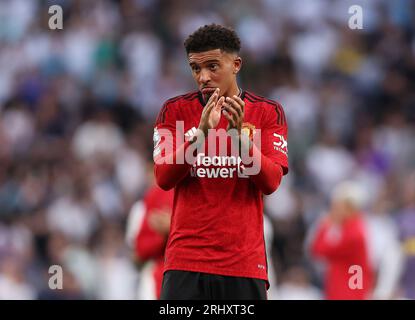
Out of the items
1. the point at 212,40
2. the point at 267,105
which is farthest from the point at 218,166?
the point at 212,40

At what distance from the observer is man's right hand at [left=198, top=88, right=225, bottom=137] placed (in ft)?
18.8

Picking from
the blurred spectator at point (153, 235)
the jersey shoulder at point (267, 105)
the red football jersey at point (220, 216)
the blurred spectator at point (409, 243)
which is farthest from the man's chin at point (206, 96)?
the blurred spectator at point (409, 243)

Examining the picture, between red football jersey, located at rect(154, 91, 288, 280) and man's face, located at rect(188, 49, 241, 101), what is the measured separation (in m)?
0.18

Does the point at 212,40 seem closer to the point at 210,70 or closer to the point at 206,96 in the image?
the point at 210,70

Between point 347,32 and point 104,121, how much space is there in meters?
3.84

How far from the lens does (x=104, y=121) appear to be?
49.0 ft

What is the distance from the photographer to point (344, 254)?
11.4 m

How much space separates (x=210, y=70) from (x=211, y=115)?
1.08 ft

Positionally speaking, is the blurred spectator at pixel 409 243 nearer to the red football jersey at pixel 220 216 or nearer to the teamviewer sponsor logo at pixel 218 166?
the red football jersey at pixel 220 216

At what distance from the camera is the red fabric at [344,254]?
37.0 ft

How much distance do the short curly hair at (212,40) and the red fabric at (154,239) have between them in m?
2.72

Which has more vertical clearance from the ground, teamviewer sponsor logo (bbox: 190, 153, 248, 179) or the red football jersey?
teamviewer sponsor logo (bbox: 190, 153, 248, 179)

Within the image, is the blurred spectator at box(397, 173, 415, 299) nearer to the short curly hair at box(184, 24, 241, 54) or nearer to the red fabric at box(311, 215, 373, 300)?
the red fabric at box(311, 215, 373, 300)

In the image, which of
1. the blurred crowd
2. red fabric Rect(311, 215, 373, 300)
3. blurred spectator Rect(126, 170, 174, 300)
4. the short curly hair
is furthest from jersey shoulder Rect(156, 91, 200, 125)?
the blurred crowd
